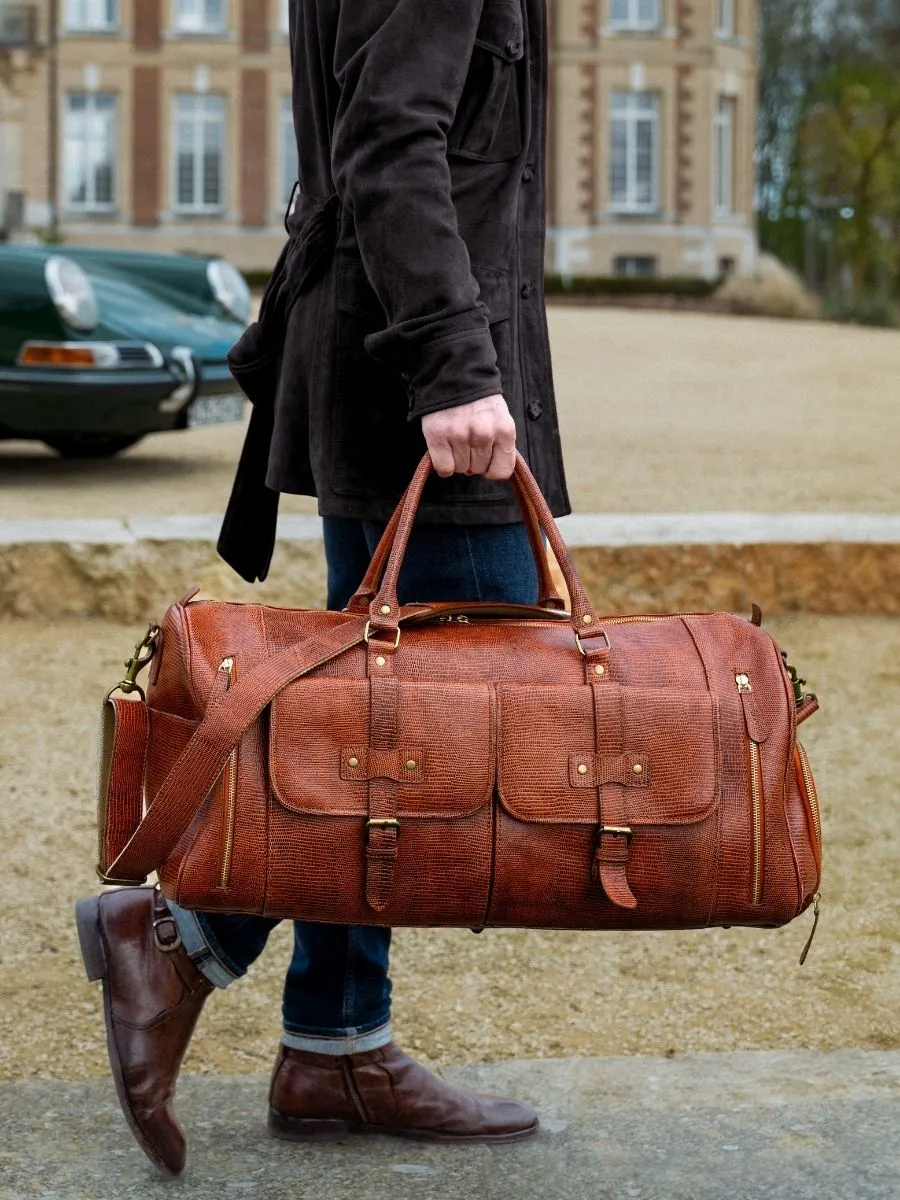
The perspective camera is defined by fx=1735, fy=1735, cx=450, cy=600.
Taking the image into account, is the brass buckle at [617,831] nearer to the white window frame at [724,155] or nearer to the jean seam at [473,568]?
the jean seam at [473,568]

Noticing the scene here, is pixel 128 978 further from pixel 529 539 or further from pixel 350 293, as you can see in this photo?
pixel 350 293

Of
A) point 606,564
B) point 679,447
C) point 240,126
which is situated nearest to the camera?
point 606,564

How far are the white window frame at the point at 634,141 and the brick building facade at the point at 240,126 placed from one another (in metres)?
0.03

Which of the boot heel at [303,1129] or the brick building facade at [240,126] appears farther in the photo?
the brick building facade at [240,126]

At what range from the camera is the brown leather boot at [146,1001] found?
2225 mm

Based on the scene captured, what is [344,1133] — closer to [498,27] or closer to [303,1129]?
[303,1129]

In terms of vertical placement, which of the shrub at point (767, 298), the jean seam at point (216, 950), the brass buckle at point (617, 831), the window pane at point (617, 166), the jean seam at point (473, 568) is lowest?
the jean seam at point (216, 950)

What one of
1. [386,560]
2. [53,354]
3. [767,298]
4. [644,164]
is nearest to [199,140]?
[644,164]

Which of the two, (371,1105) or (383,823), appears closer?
(383,823)

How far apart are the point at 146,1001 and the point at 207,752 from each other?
1.68 ft

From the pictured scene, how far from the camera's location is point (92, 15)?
3559cm

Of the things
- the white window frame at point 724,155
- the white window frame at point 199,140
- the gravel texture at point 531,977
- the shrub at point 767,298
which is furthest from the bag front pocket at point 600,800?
the white window frame at point 724,155

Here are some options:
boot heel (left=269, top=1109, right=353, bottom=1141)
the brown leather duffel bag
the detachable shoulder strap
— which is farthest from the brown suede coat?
boot heel (left=269, top=1109, right=353, bottom=1141)

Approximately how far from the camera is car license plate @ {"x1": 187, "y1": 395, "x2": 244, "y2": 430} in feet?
23.9
